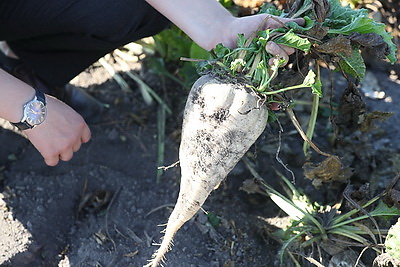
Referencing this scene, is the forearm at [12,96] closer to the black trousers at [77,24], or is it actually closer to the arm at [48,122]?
the arm at [48,122]

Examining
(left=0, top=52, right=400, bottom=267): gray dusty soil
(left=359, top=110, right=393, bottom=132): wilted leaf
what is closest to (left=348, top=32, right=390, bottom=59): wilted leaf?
(left=359, top=110, right=393, bottom=132): wilted leaf

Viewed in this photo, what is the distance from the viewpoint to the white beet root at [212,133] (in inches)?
52.7

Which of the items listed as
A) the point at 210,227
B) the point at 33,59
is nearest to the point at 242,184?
the point at 210,227

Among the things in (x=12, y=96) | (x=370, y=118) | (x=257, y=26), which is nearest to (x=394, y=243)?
(x=370, y=118)

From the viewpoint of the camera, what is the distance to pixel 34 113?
4.60 feet

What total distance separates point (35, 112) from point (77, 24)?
0.39 m

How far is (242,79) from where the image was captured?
135cm

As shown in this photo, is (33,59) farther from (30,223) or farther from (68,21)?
(30,223)

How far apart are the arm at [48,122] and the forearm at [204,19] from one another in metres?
0.39

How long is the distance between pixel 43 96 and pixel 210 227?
61cm

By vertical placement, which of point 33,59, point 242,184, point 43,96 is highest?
point 43,96

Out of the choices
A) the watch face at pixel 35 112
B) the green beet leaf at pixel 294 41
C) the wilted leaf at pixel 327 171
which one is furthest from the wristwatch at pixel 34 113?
the wilted leaf at pixel 327 171

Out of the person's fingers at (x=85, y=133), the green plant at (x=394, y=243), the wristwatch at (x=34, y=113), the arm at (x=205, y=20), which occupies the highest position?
the arm at (x=205, y=20)

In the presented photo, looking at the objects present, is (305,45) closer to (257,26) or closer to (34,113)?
(257,26)
